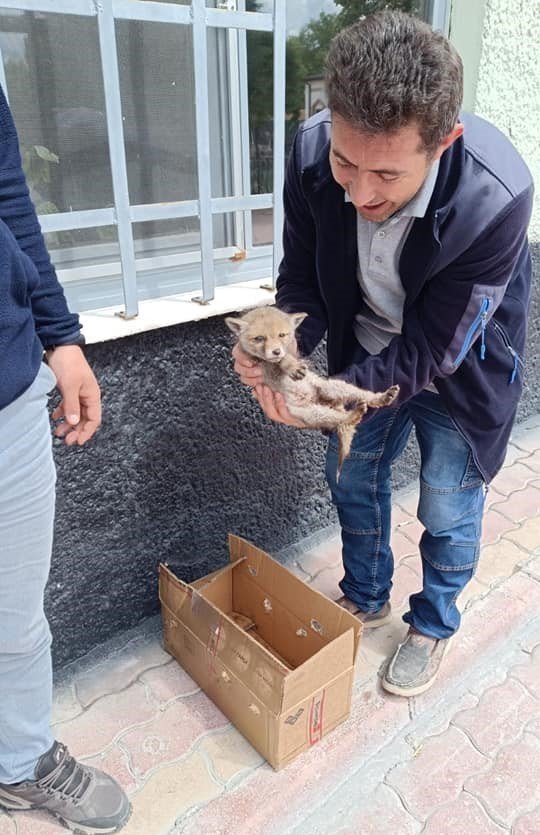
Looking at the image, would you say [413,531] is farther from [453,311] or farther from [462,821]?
[453,311]

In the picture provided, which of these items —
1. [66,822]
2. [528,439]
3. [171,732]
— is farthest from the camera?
[528,439]

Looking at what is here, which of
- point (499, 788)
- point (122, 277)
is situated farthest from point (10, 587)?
point (499, 788)

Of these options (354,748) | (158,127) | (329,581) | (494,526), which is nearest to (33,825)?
(354,748)

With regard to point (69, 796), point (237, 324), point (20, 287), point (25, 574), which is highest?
point (20, 287)

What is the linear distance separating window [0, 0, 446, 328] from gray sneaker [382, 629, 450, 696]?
1.65m

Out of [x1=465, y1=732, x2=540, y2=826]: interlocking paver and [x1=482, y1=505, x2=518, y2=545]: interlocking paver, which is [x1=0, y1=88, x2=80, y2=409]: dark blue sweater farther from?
[x1=482, y1=505, x2=518, y2=545]: interlocking paver

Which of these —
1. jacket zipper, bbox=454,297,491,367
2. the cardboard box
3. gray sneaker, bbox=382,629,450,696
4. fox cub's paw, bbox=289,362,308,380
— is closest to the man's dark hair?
jacket zipper, bbox=454,297,491,367

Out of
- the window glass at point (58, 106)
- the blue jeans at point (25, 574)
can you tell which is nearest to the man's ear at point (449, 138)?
the blue jeans at point (25, 574)

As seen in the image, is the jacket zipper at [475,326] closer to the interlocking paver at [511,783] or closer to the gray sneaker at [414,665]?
the gray sneaker at [414,665]

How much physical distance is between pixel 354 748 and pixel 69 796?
0.99m

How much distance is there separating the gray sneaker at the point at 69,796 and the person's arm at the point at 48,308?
3.37 feet

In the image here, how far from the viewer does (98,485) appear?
251cm

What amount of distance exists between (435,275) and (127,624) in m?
1.96

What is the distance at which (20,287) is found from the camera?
1520mm
